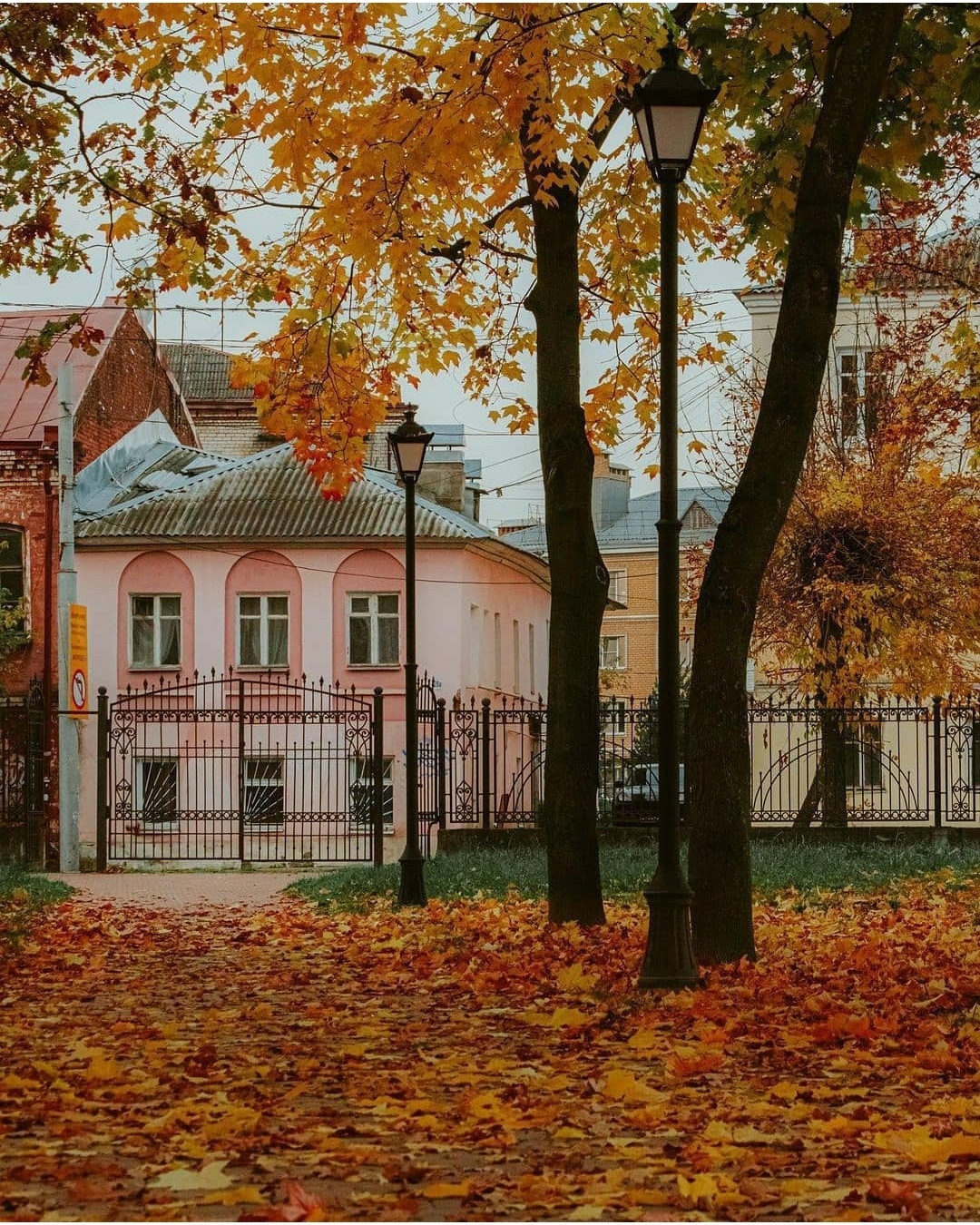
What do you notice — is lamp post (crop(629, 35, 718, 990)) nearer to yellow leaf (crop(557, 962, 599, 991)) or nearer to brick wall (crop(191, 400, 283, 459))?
yellow leaf (crop(557, 962, 599, 991))

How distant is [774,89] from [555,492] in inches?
128

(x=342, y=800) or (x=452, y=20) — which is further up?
(x=452, y=20)

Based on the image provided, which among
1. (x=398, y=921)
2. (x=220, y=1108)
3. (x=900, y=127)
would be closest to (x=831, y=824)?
(x=398, y=921)

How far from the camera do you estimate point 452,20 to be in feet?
45.7

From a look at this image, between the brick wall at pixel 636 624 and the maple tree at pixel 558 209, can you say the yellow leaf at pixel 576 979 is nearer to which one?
the maple tree at pixel 558 209

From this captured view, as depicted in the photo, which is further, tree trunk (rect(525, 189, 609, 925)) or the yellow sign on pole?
the yellow sign on pole

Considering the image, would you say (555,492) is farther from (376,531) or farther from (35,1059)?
(376,531)

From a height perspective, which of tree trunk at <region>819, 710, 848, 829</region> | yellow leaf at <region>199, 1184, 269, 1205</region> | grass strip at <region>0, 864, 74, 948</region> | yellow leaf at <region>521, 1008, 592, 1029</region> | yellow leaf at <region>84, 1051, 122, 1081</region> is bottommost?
grass strip at <region>0, 864, 74, 948</region>

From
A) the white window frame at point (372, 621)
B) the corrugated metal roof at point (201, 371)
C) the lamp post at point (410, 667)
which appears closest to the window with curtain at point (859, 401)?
the white window frame at point (372, 621)

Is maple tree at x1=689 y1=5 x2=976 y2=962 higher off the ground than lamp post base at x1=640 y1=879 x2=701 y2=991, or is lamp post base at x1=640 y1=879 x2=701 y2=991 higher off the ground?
maple tree at x1=689 y1=5 x2=976 y2=962

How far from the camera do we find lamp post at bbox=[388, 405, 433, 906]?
643 inches

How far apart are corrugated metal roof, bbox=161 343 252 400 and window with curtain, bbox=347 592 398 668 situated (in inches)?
544

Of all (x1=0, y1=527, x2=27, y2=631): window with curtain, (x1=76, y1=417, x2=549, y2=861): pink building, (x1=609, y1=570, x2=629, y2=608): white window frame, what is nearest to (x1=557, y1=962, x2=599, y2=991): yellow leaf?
(x1=0, y1=527, x2=27, y2=631): window with curtain

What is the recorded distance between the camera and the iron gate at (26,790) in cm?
2605
